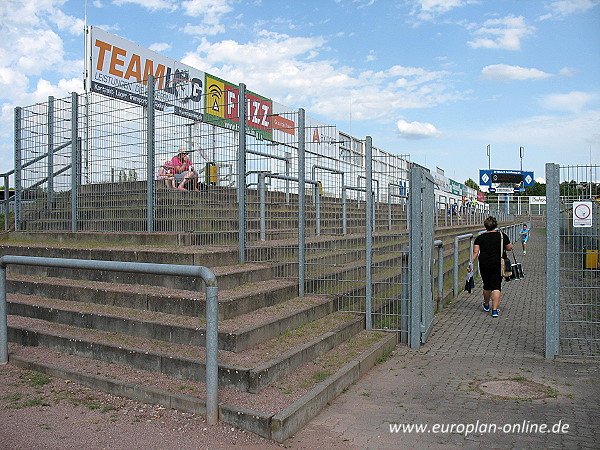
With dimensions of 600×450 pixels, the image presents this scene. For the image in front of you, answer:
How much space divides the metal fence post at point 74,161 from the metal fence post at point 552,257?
26.9ft

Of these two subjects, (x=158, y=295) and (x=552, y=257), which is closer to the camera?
(x=158, y=295)

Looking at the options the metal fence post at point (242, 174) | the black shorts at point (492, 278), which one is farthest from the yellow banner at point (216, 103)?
the black shorts at point (492, 278)

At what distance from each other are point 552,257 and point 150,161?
6.39 m

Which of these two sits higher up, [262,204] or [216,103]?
[216,103]

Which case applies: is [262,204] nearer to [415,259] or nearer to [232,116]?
[232,116]

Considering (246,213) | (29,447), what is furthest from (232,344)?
(246,213)

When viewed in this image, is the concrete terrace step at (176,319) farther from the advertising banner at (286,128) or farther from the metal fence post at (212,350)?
the advertising banner at (286,128)

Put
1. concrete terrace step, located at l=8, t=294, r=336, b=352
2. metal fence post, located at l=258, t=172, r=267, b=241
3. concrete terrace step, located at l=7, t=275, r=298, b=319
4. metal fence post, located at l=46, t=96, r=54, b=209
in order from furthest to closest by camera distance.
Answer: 1. metal fence post, located at l=46, t=96, r=54, b=209
2. metal fence post, located at l=258, t=172, r=267, b=241
3. concrete terrace step, located at l=7, t=275, r=298, b=319
4. concrete terrace step, located at l=8, t=294, r=336, b=352

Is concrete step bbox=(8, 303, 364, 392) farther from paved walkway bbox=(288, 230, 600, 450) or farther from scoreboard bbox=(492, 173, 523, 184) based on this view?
scoreboard bbox=(492, 173, 523, 184)

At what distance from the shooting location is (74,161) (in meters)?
10.2

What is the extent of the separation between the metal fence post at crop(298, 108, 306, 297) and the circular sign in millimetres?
3606

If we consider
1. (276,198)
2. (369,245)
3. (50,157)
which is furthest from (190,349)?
(50,157)

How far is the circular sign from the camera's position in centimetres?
654

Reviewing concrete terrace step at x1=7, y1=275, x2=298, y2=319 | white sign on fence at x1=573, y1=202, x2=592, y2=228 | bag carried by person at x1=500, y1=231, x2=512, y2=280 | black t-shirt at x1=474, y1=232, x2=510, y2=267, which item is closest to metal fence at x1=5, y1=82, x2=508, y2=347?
concrete terrace step at x1=7, y1=275, x2=298, y2=319
